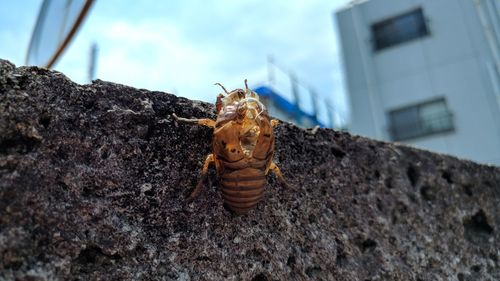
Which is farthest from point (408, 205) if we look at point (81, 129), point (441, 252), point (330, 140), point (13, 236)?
point (13, 236)

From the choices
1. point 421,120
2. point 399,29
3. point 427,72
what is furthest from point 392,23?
point 421,120

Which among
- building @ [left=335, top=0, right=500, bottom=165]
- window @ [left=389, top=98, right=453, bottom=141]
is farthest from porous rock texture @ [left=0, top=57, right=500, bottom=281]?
window @ [left=389, top=98, right=453, bottom=141]

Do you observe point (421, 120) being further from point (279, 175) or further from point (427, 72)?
point (279, 175)

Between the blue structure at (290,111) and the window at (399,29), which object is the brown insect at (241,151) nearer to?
the blue structure at (290,111)

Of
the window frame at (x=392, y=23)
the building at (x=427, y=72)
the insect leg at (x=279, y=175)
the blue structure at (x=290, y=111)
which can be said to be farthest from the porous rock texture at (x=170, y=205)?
the window frame at (x=392, y=23)

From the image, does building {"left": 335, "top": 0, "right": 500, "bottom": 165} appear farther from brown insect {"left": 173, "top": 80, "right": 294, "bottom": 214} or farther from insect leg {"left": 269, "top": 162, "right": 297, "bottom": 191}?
brown insect {"left": 173, "top": 80, "right": 294, "bottom": 214}

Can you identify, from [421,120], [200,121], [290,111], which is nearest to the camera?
[200,121]
